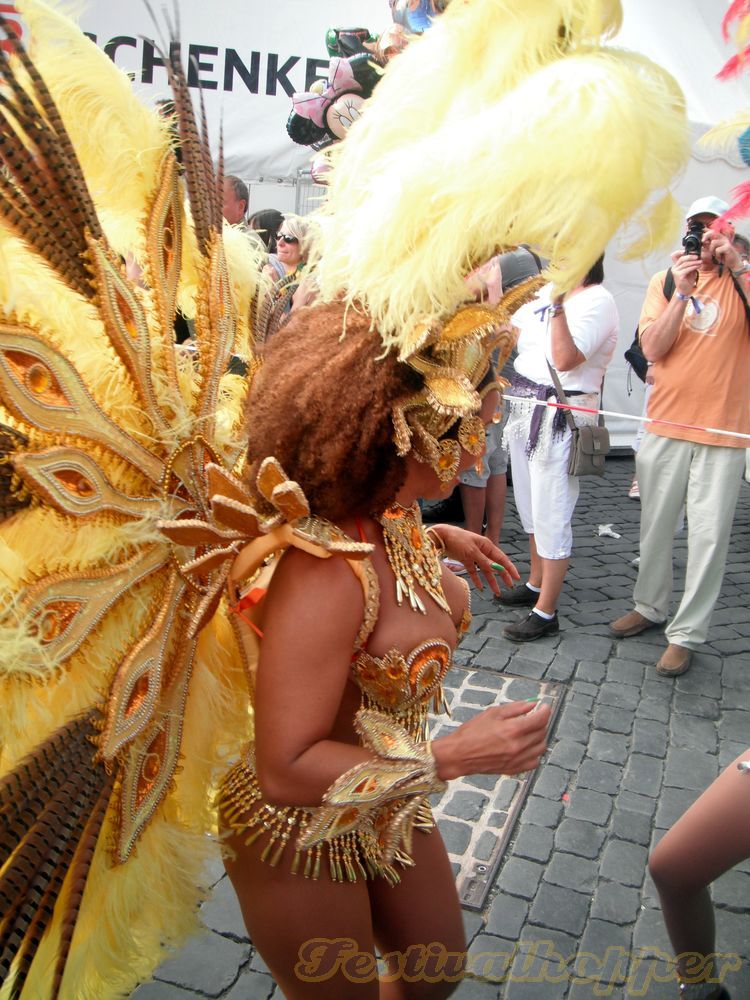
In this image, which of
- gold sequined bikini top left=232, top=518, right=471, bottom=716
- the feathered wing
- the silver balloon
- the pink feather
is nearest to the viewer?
the feathered wing

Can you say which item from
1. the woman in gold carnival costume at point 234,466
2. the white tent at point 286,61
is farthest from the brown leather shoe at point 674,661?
the white tent at point 286,61

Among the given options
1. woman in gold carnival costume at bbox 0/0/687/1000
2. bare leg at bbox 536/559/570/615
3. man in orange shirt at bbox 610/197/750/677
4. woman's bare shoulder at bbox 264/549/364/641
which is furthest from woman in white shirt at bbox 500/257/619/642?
woman's bare shoulder at bbox 264/549/364/641

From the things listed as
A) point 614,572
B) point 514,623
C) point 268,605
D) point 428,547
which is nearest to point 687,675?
point 514,623

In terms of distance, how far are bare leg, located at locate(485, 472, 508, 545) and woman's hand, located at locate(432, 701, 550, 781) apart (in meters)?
4.34

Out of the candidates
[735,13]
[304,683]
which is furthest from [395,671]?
[735,13]

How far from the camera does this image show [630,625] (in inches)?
198

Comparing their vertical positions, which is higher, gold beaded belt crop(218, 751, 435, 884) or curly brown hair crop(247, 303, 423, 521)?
curly brown hair crop(247, 303, 423, 521)

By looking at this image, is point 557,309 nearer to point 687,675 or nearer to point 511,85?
point 687,675

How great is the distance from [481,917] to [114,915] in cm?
177

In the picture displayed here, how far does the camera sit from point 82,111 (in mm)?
1495

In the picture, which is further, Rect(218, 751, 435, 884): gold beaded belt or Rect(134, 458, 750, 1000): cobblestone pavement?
Rect(134, 458, 750, 1000): cobblestone pavement

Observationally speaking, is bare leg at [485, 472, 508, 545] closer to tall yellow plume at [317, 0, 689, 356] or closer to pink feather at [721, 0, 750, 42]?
pink feather at [721, 0, 750, 42]

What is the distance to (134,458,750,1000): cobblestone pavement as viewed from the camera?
2.63 metres

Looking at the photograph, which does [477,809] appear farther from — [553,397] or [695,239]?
[695,239]
